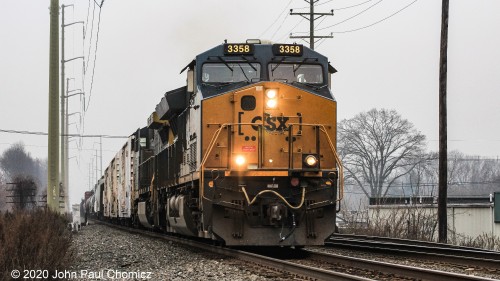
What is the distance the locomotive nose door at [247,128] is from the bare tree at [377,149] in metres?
62.3

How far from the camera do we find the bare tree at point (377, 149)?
75.3 m

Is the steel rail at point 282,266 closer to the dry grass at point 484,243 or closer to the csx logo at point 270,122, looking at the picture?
the csx logo at point 270,122

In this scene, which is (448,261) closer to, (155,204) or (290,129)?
(290,129)

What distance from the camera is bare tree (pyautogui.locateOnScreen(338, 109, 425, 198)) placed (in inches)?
2965

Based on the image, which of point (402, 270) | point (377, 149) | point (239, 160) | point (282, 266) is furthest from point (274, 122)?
Answer: point (377, 149)

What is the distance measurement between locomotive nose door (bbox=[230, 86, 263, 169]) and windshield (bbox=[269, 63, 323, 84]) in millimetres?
702

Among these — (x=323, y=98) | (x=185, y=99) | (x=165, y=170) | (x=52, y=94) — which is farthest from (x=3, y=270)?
(x=52, y=94)

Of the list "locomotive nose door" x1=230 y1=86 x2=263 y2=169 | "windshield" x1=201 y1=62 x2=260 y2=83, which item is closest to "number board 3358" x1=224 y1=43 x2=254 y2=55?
"windshield" x1=201 y1=62 x2=260 y2=83

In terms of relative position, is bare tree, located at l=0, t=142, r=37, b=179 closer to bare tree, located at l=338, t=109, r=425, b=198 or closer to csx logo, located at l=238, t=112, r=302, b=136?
bare tree, located at l=338, t=109, r=425, b=198

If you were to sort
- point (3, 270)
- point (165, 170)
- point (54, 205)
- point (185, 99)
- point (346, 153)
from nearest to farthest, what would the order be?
point (3, 270)
point (185, 99)
point (165, 170)
point (54, 205)
point (346, 153)

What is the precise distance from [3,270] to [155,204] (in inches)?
465

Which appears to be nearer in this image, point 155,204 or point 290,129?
point 290,129

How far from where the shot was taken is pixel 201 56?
43.3 feet

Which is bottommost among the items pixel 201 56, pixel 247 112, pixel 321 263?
pixel 321 263
